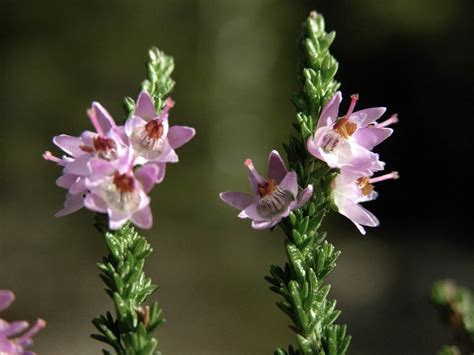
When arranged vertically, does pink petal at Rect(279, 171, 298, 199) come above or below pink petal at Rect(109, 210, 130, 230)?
above

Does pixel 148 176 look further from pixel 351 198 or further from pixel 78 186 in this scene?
pixel 351 198

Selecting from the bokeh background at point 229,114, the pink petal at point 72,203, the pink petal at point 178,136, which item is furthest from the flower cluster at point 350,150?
the bokeh background at point 229,114

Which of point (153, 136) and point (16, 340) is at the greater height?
point (153, 136)

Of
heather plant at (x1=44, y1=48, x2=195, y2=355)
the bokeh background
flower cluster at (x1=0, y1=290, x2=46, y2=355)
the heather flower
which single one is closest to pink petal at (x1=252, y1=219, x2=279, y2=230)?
the heather flower

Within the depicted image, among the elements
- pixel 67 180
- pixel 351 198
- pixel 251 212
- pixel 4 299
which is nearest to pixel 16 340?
pixel 4 299

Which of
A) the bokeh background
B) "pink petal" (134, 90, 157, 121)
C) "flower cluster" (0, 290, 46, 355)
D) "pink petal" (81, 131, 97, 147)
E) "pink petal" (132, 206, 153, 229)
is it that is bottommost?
"flower cluster" (0, 290, 46, 355)

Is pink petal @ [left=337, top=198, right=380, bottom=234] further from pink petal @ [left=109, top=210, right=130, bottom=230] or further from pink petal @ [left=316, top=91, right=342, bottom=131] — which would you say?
pink petal @ [left=109, top=210, right=130, bottom=230]
